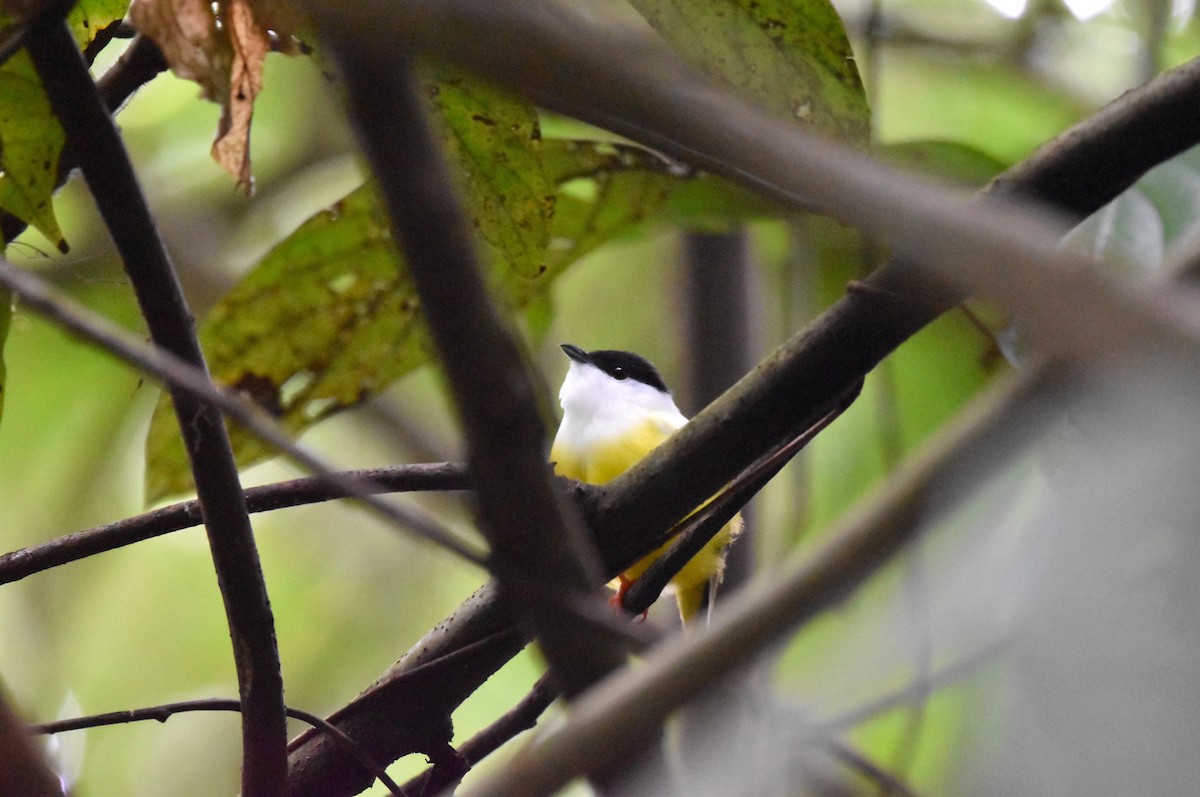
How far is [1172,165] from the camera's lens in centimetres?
171

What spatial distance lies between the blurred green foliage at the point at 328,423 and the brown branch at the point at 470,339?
170 cm

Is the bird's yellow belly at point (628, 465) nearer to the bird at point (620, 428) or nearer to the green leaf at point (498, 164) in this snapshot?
the bird at point (620, 428)

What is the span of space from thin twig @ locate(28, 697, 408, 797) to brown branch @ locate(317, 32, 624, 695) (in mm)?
552

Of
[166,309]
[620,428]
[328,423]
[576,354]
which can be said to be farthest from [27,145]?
[328,423]

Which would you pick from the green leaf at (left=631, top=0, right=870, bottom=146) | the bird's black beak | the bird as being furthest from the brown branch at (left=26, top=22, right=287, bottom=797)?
the bird's black beak

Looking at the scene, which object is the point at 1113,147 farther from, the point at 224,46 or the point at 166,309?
the point at 224,46

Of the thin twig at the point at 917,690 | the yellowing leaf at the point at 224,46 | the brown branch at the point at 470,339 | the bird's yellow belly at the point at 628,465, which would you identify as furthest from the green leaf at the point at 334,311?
the brown branch at the point at 470,339

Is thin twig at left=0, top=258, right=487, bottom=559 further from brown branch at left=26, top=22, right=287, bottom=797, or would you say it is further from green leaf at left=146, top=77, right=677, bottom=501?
green leaf at left=146, top=77, right=677, bottom=501

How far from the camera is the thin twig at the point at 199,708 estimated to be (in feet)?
3.55

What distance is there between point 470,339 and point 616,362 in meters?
2.68

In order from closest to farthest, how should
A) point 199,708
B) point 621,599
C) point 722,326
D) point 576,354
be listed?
point 199,708
point 621,599
point 722,326
point 576,354

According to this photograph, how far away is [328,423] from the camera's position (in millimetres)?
3672

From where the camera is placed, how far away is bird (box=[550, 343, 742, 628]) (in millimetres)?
2732

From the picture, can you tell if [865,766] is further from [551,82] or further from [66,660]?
[66,660]
